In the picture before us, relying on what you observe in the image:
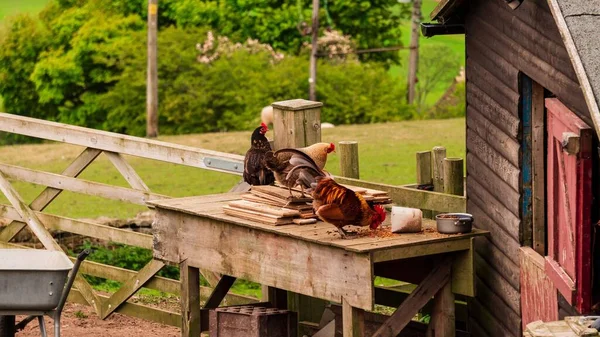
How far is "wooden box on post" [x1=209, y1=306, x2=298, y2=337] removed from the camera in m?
9.82

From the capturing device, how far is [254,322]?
32.2 ft

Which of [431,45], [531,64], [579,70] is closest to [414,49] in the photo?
[431,45]

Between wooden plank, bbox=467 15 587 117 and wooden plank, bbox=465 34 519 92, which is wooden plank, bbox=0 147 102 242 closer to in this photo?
wooden plank, bbox=465 34 519 92

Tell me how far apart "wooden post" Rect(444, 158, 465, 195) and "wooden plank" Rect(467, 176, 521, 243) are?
86mm

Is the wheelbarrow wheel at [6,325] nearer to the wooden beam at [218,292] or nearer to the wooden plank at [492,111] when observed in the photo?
the wooden beam at [218,292]

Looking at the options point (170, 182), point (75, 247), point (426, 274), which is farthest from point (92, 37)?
point (426, 274)

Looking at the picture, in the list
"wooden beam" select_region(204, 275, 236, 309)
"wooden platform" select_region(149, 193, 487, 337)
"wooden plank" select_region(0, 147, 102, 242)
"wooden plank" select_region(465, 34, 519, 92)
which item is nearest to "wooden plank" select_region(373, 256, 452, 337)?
"wooden platform" select_region(149, 193, 487, 337)

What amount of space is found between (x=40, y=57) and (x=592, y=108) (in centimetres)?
3846

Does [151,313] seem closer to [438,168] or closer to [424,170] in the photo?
[424,170]

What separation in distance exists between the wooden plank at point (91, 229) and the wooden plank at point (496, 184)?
113 inches

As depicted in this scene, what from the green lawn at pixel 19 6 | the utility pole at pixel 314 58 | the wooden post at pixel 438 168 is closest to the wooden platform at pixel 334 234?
the wooden post at pixel 438 168

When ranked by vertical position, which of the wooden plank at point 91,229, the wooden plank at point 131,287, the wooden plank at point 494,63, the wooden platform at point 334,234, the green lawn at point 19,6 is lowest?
the wooden plank at point 131,287

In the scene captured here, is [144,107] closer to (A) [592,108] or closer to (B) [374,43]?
(B) [374,43]

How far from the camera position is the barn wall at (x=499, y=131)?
8.53 meters
